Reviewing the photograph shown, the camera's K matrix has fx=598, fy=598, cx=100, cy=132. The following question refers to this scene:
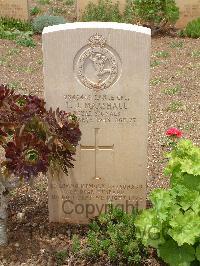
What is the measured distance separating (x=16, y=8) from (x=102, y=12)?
1621 millimetres

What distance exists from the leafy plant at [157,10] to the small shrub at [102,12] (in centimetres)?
34

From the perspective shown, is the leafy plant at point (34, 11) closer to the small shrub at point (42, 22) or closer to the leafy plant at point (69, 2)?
the leafy plant at point (69, 2)

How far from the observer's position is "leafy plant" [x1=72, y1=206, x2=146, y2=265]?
4016 mm

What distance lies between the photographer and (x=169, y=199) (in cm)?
377

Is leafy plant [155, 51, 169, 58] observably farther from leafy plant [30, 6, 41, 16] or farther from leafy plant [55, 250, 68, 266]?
leafy plant [55, 250, 68, 266]

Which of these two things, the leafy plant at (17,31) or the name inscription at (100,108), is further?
the leafy plant at (17,31)

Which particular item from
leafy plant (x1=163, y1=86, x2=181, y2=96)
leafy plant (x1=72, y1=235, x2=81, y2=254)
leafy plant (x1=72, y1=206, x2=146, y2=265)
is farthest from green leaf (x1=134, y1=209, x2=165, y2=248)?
leafy plant (x1=163, y1=86, x2=181, y2=96)

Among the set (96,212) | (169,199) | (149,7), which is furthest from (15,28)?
(169,199)

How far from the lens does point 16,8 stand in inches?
414

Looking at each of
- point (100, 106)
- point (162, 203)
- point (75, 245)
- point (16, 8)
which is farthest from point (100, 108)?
point (16, 8)

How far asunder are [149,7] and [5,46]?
247cm

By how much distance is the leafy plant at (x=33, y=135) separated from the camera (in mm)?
3688

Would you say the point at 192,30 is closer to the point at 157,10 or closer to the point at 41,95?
the point at 157,10

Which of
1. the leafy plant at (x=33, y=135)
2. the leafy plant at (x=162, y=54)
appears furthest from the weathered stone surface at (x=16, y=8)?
the leafy plant at (x=33, y=135)
